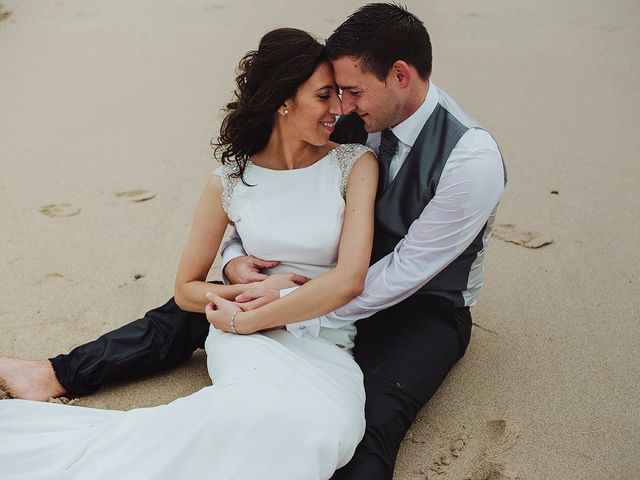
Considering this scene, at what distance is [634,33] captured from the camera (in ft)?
22.1

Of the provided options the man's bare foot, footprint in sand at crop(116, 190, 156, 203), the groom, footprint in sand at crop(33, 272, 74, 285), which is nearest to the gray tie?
the groom

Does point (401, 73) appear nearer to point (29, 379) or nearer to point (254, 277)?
point (254, 277)

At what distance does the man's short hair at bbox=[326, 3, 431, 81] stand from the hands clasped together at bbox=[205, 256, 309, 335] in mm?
759

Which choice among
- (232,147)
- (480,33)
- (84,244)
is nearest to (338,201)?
(232,147)

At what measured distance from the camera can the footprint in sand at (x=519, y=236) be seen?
4.22 metres

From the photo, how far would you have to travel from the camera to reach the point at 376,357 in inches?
117

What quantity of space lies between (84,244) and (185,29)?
10.4 feet

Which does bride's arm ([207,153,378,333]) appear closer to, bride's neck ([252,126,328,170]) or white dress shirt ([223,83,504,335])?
white dress shirt ([223,83,504,335])

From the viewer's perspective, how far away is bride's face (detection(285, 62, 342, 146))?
114 inches

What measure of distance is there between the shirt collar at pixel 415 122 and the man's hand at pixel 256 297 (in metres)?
0.68

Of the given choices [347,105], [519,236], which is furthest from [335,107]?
[519,236]

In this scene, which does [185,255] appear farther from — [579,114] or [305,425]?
[579,114]

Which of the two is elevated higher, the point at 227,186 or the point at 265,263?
the point at 227,186

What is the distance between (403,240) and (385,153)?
1.03 ft
